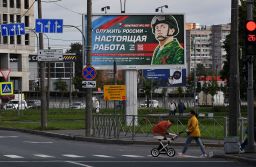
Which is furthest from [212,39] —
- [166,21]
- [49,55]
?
[49,55]

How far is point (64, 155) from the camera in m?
23.1

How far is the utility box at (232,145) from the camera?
72.6 ft

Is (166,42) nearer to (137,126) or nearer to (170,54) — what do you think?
→ (170,54)

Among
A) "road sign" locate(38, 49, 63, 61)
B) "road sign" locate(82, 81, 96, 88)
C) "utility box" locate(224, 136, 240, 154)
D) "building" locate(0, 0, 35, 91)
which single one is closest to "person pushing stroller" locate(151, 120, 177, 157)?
"utility box" locate(224, 136, 240, 154)

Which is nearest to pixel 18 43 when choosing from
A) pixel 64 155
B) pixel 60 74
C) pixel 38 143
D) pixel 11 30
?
pixel 60 74

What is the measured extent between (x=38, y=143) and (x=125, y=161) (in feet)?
33.4

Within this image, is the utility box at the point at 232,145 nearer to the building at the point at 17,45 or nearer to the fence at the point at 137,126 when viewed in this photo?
the fence at the point at 137,126

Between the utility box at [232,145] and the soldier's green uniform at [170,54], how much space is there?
848 inches

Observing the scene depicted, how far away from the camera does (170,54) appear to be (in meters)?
43.8

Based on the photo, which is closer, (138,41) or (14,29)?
(138,41)

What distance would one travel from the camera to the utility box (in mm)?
22141

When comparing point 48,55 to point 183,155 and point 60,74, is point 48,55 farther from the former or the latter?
point 60,74

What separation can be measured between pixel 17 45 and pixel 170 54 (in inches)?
2936

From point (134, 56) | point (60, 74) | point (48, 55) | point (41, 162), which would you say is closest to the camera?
point (41, 162)
